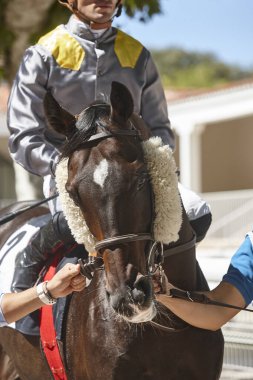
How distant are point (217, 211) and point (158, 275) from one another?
1382 centimetres

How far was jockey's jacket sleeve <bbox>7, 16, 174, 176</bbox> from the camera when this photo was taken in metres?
4.04

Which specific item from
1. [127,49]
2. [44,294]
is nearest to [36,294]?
[44,294]

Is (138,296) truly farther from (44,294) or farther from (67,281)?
(44,294)

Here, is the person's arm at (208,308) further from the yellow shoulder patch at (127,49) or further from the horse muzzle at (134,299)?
the yellow shoulder patch at (127,49)

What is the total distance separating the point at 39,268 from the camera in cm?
416

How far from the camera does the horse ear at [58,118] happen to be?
10.6ft

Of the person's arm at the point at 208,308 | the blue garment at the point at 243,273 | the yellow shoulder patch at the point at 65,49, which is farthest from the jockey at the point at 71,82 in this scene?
the person's arm at the point at 208,308

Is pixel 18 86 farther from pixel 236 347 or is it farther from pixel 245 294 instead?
pixel 236 347

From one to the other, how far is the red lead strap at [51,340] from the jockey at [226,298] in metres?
0.76

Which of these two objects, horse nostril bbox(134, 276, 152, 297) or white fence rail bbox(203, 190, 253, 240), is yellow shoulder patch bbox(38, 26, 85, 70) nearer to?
horse nostril bbox(134, 276, 152, 297)

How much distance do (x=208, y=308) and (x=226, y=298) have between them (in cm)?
13

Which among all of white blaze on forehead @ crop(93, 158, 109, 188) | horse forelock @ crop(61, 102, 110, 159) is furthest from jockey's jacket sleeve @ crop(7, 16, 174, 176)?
white blaze on forehead @ crop(93, 158, 109, 188)

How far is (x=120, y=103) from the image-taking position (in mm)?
3189

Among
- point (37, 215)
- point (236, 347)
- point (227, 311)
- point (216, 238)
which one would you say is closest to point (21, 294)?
Result: point (227, 311)
